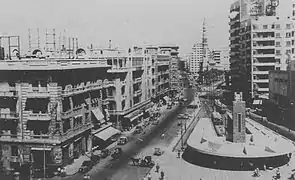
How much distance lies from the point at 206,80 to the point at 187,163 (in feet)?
391

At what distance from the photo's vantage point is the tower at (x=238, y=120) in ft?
130

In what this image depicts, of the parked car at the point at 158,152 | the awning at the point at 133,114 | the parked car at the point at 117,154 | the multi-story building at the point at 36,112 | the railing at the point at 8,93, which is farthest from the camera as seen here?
the awning at the point at 133,114

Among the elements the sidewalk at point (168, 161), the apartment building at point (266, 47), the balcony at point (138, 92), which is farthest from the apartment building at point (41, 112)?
the apartment building at point (266, 47)

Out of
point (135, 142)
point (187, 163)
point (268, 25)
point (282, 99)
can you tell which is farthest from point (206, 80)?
point (187, 163)

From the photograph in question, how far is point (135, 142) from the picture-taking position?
51500mm

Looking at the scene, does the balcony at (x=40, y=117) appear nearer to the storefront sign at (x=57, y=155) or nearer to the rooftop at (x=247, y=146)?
the storefront sign at (x=57, y=155)

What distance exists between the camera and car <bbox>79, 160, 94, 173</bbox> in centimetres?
3778

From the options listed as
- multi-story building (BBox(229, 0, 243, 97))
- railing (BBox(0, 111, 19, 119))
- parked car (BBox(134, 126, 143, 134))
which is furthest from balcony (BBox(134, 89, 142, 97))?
multi-story building (BBox(229, 0, 243, 97))

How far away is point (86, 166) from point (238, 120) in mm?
14392

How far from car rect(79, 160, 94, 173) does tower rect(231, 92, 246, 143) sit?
13390mm

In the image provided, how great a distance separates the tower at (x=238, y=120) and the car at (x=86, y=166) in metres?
13.4

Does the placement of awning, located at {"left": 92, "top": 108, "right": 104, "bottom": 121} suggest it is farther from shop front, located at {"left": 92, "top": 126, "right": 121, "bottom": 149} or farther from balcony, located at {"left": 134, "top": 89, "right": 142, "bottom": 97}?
balcony, located at {"left": 134, "top": 89, "right": 142, "bottom": 97}

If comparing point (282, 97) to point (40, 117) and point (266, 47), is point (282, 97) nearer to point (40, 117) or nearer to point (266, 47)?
point (266, 47)

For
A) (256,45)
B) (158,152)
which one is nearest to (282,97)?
(256,45)
